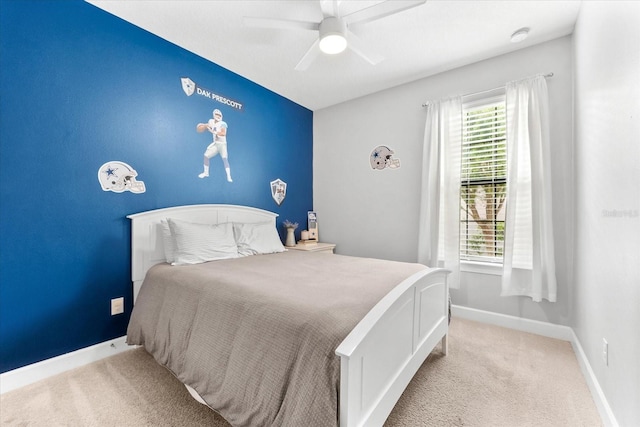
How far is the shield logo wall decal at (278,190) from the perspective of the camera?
11.9 feet

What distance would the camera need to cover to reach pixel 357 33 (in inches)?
94.7

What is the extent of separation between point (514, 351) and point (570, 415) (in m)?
0.73

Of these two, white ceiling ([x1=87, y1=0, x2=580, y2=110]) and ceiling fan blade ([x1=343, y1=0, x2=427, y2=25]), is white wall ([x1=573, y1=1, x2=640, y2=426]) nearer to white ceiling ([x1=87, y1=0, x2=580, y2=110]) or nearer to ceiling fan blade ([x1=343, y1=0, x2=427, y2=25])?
white ceiling ([x1=87, y1=0, x2=580, y2=110])

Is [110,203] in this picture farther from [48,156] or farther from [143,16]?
[143,16]

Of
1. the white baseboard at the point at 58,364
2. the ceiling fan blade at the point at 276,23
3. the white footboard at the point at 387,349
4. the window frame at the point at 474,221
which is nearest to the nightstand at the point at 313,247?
the window frame at the point at 474,221

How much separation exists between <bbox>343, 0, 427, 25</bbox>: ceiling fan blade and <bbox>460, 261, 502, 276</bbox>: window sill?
2377 millimetres

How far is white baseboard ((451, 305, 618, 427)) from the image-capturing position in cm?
149

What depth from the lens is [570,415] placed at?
154 centimetres

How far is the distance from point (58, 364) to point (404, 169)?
3.54 m

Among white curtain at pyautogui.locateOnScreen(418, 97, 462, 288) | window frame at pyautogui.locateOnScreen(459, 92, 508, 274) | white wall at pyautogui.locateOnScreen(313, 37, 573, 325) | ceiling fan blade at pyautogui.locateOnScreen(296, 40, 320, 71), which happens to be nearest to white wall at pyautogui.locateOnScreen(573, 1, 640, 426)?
white wall at pyautogui.locateOnScreen(313, 37, 573, 325)

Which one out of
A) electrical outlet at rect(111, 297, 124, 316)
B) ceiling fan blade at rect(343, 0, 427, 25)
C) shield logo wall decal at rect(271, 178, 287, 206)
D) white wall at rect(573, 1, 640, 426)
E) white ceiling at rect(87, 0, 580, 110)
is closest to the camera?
white wall at rect(573, 1, 640, 426)

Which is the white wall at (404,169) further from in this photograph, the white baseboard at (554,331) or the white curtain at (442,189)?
the white curtain at (442,189)

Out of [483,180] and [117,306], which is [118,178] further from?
[483,180]

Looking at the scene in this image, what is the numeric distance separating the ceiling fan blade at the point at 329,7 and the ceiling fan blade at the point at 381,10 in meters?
0.09
